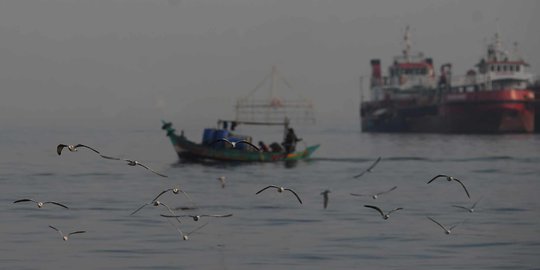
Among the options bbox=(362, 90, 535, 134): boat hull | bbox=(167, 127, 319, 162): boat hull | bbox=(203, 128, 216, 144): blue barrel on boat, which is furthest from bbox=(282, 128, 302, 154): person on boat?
bbox=(362, 90, 535, 134): boat hull

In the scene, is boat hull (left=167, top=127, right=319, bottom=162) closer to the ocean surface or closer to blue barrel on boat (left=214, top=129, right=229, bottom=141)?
the ocean surface

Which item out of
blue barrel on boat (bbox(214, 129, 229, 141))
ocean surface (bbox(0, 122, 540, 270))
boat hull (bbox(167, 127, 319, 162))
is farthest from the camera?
boat hull (bbox(167, 127, 319, 162))

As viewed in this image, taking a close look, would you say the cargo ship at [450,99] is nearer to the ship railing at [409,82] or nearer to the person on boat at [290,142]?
the ship railing at [409,82]

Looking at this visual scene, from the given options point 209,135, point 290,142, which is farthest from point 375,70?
point 209,135

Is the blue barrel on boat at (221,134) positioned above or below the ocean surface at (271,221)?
above

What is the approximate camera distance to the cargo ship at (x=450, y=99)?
136 metres

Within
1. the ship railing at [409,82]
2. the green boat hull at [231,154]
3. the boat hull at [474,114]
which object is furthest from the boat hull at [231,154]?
the ship railing at [409,82]

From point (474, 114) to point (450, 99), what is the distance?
4.53 meters

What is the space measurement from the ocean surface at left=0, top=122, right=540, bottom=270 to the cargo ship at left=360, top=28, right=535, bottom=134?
55.1 meters

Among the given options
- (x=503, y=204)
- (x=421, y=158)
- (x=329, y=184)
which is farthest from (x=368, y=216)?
(x=421, y=158)

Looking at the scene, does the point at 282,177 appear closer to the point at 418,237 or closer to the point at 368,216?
the point at 368,216

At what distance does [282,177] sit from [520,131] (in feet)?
261

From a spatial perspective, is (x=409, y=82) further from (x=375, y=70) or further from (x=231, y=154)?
(x=231, y=154)

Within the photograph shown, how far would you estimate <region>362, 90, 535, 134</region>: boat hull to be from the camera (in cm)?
13450
